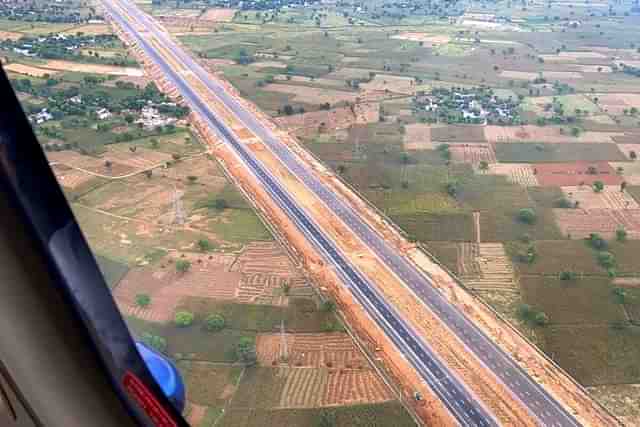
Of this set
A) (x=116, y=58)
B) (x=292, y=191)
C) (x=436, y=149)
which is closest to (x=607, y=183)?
(x=436, y=149)

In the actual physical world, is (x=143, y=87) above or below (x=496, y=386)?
above

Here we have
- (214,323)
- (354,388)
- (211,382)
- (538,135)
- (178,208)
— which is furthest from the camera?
(538,135)

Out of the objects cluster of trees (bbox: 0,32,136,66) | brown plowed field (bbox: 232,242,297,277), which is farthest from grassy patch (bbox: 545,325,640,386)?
cluster of trees (bbox: 0,32,136,66)

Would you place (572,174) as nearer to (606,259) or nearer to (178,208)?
(606,259)

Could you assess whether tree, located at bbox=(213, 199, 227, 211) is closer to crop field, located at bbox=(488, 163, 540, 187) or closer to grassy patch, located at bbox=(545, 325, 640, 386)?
grassy patch, located at bbox=(545, 325, 640, 386)

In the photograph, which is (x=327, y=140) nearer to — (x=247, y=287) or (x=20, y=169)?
(x=247, y=287)

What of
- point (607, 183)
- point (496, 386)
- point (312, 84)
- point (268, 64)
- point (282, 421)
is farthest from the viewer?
point (268, 64)

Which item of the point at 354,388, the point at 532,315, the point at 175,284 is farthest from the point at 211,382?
the point at 532,315
